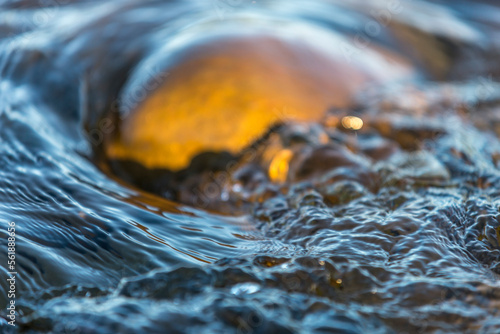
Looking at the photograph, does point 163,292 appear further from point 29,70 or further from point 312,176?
point 29,70

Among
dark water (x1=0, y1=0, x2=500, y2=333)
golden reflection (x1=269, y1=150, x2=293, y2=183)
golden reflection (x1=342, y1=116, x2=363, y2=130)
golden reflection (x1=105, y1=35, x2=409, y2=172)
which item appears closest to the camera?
dark water (x1=0, y1=0, x2=500, y2=333)

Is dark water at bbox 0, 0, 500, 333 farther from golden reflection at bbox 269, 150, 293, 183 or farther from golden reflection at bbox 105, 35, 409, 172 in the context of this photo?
golden reflection at bbox 105, 35, 409, 172

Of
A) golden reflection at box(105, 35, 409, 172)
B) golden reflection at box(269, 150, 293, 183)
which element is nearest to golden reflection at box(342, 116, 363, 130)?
golden reflection at box(105, 35, 409, 172)

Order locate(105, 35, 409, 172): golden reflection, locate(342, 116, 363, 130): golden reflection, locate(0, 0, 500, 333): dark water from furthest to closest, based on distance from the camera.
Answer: locate(342, 116, 363, 130): golden reflection < locate(105, 35, 409, 172): golden reflection < locate(0, 0, 500, 333): dark water

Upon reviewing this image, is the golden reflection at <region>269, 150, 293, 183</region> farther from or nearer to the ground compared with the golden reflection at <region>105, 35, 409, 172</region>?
Answer: nearer to the ground

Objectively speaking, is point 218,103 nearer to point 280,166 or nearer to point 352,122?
point 280,166

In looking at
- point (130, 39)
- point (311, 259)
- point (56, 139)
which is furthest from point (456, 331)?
point (130, 39)

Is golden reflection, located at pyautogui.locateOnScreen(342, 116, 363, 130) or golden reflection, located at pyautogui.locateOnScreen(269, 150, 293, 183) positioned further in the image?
golden reflection, located at pyautogui.locateOnScreen(342, 116, 363, 130)

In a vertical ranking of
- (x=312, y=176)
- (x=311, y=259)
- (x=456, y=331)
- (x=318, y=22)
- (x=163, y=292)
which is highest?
(x=318, y=22)

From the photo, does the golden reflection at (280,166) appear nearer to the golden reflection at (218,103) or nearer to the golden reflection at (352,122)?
the golden reflection at (218,103)
